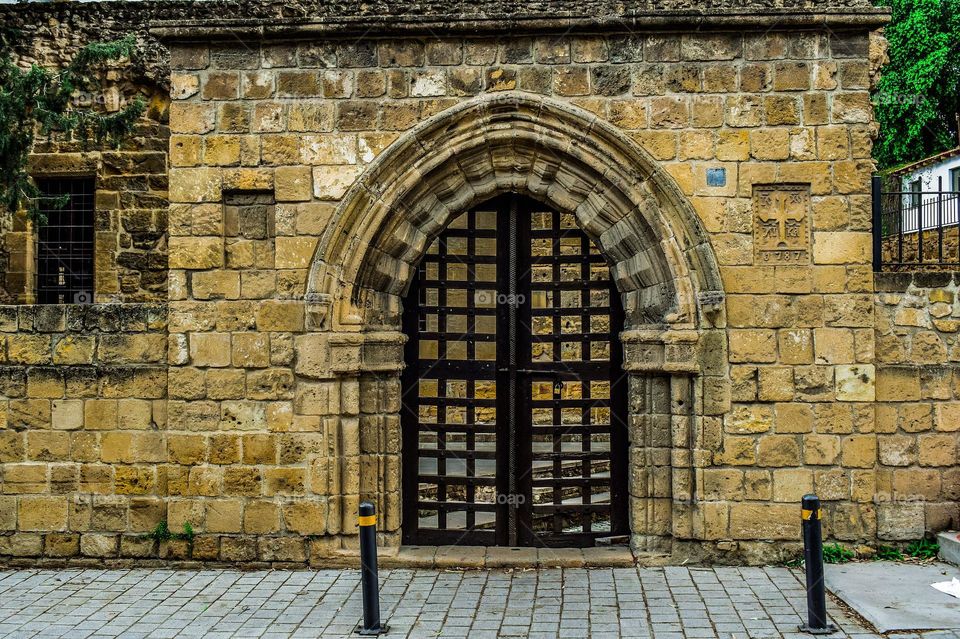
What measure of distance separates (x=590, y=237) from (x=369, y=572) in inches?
127

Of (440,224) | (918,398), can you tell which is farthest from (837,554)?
(440,224)

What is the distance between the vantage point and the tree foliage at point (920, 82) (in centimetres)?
2369

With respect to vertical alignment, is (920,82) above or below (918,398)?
above

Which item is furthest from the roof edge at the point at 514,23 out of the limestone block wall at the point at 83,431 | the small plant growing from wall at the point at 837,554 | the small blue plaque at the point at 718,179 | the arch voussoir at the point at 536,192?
the small plant growing from wall at the point at 837,554

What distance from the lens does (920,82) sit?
24.0 m

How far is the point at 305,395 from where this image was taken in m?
6.46

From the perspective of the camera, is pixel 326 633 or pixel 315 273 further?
pixel 315 273

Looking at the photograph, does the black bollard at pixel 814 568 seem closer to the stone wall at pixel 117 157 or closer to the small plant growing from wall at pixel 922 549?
the small plant growing from wall at pixel 922 549

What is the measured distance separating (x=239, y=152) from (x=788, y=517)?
16.7ft

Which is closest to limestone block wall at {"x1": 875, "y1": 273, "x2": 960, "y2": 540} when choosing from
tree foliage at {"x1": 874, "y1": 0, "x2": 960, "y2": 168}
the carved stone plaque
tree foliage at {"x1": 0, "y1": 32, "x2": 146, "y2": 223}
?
the carved stone plaque

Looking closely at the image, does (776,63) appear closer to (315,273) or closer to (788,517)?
(788,517)

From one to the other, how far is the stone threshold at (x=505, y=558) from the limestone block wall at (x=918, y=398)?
6.96 feet

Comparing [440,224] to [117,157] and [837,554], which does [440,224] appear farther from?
[837,554]

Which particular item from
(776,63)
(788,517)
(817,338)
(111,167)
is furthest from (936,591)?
(111,167)
